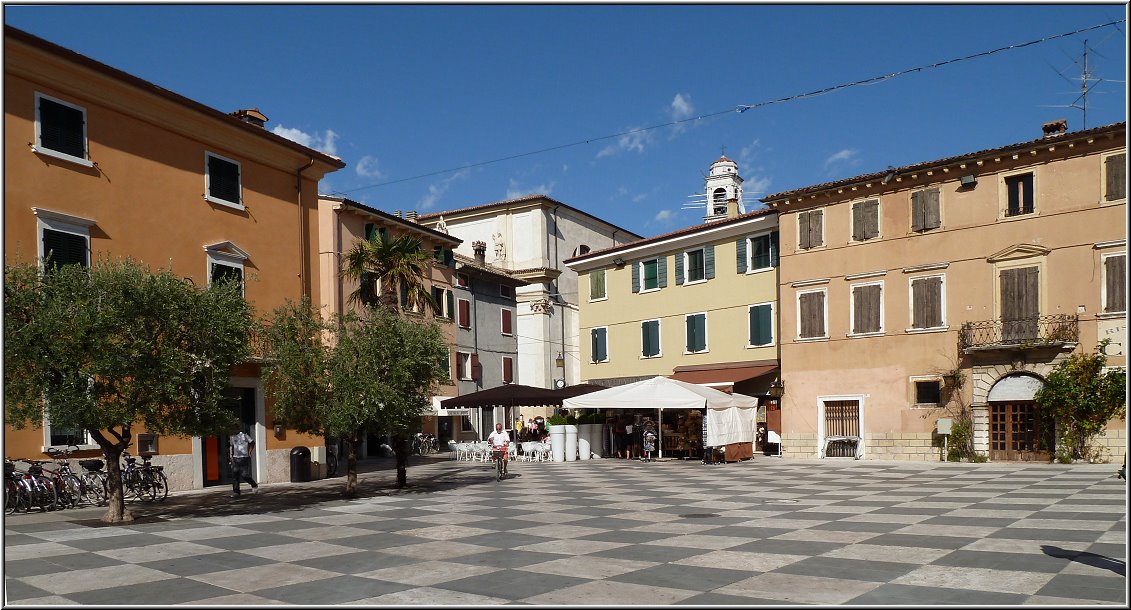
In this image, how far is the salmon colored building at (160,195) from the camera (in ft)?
59.1

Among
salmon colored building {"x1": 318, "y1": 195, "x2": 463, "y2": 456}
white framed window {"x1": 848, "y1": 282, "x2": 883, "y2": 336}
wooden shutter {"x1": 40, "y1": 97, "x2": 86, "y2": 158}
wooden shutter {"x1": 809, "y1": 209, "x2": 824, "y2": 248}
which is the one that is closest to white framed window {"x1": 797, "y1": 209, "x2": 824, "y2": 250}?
wooden shutter {"x1": 809, "y1": 209, "x2": 824, "y2": 248}

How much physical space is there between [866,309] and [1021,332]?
211 inches

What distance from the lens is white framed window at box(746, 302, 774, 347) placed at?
3441cm

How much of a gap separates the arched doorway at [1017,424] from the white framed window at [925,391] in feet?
5.60

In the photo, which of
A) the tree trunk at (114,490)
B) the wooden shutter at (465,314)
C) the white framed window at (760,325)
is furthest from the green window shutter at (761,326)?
the tree trunk at (114,490)

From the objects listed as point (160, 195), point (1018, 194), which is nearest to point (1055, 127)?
point (1018, 194)

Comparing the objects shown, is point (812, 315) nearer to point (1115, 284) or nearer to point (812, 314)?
point (812, 314)

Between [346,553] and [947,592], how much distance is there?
7.22 metres

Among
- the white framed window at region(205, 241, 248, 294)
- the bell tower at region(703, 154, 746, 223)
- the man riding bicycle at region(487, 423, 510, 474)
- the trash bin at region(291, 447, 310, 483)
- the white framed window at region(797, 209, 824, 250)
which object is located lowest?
the trash bin at region(291, 447, 310, 483)

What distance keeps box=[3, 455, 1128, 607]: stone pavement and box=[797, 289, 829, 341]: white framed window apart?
1227cm

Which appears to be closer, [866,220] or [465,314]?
[866,220]

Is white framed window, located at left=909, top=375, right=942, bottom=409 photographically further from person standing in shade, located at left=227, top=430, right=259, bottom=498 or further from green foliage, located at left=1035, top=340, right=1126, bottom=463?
person standing in shade, located at left=227, top=430, right=259, bottom=498

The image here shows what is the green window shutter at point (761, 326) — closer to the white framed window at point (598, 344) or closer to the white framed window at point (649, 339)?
the white framed window at point (649, 339)

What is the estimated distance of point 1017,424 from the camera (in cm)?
2744
